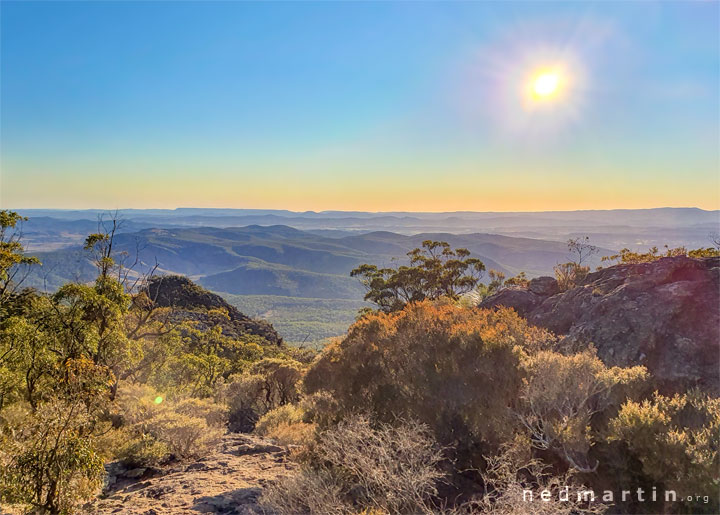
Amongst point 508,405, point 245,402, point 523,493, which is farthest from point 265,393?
point 523,493

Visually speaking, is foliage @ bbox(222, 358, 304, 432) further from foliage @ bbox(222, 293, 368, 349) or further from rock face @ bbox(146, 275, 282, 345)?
foliage @ bbox(222, 293, 368, 349)

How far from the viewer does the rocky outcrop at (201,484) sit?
21.9ft

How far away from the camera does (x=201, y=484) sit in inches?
304

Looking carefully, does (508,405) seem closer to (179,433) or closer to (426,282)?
(179,433)

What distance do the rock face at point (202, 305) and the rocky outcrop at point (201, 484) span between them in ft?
150

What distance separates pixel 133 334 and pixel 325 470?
12.9m

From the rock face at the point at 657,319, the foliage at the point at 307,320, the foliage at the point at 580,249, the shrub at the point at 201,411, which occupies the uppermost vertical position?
the foliage at the point at 580,249

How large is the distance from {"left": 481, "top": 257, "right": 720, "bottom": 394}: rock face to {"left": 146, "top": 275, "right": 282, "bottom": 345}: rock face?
5007cm

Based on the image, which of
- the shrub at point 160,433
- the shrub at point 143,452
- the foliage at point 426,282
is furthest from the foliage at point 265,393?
the foliage at point 426,282

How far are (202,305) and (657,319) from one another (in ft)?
227

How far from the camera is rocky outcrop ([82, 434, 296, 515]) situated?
669 centimetres

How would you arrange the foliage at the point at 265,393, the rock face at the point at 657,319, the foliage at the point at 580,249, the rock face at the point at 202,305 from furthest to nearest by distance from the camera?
the rock face at the point at 202,305, the foliage at the point at 580,249, the foliage at the point at 265,393, the rock face at the point at 657,319

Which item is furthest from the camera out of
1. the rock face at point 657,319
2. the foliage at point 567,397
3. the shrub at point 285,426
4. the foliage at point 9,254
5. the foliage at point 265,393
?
the foliage at point 265,393

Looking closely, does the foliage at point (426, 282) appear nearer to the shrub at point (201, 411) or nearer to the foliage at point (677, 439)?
the shrub at point (201, 411)
